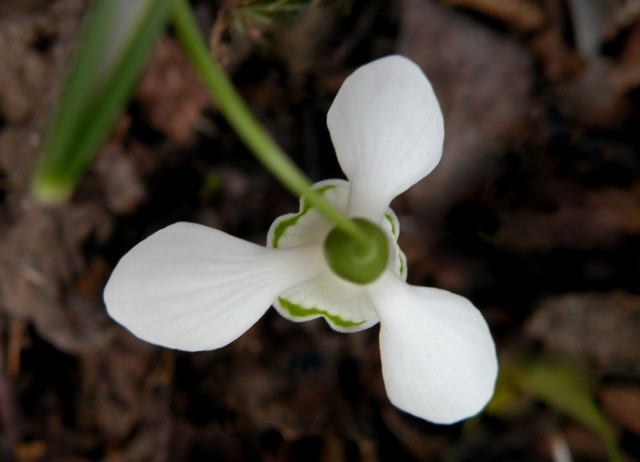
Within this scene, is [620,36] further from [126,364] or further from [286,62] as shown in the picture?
[126,364]

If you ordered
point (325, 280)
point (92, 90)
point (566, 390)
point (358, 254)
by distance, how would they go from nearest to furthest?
point (92, 90)
point (358, 254)
point (325, 280)
point (566, 390)

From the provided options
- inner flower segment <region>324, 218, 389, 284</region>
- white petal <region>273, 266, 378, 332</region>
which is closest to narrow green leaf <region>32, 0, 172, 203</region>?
inner flower segment <region>324, 218, 389, 284</region>

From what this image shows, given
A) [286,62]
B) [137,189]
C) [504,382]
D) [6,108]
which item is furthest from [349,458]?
[6,108]

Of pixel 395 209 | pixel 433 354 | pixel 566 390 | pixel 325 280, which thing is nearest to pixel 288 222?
pixel 325 280

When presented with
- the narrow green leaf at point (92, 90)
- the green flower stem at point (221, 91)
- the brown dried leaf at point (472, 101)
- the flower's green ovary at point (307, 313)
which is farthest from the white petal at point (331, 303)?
the brown dried leaf at point (472, 101)

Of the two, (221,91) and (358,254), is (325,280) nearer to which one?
(358,254)

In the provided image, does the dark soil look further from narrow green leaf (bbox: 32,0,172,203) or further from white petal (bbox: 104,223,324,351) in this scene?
narrow green leaf (bbox: 32,0,172,203)

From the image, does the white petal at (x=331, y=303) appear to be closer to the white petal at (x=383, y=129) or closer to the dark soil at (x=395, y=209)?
the white petal at (x=383, y=129)
